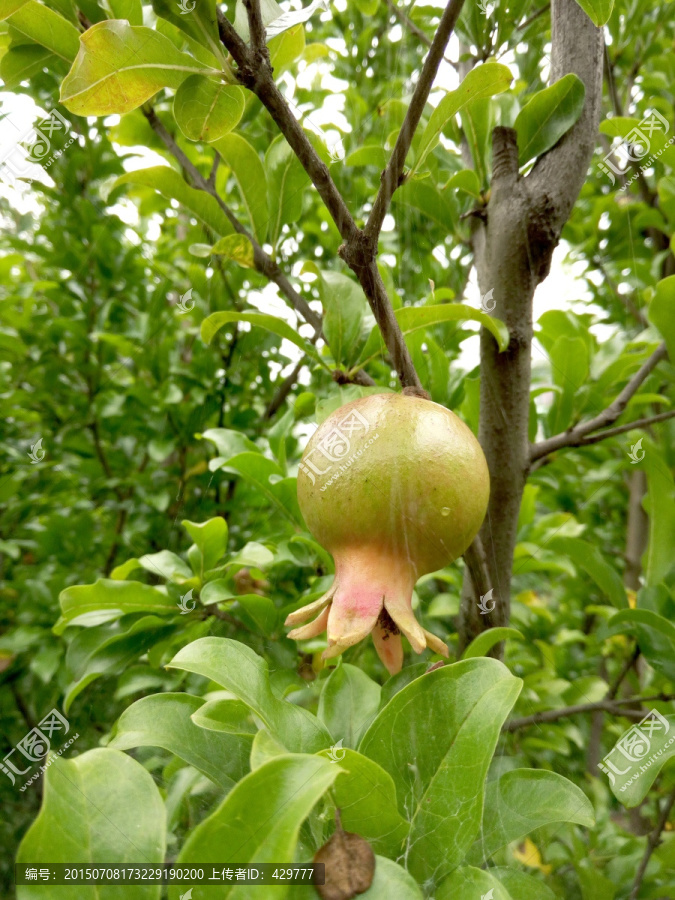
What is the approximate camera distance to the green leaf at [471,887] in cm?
30

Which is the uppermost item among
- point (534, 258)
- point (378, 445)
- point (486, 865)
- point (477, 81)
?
point (477, 81)

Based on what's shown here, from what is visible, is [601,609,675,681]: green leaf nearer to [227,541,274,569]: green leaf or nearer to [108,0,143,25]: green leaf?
[227,541,274,569]: green leaf

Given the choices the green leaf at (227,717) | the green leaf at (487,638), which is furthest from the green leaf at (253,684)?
the green leaf at (487,638)

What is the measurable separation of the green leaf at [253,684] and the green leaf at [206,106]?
337 mm

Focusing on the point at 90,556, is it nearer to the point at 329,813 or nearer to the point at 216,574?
the point at 216,574

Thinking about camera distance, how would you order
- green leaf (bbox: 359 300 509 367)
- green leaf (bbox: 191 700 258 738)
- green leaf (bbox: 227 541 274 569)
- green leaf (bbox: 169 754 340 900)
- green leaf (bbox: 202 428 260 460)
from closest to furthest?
1. green leaf (bbox: 169 754 340 900)
2. green leaf (bbox: 191 700 258 738)
3. green leaf (bbox: 359 300 509 367)
4. green leaf (bbox: 227 541 274 569)
5. green leaf (bbox: 202 428 260 460)

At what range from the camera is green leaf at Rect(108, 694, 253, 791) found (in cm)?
35

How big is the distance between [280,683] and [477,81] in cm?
43

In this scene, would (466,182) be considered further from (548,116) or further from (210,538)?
(210,538)

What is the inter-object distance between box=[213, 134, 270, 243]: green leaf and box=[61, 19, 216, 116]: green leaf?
157mm

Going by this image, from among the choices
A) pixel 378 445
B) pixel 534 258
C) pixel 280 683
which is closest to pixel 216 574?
pixel 280 683

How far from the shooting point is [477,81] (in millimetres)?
408

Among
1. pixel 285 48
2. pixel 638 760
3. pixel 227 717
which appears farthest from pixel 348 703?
pixel 285 48

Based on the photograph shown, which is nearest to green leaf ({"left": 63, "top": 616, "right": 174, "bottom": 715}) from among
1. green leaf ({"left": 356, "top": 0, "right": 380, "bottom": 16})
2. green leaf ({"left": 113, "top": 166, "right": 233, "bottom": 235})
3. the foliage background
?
the foliage background
